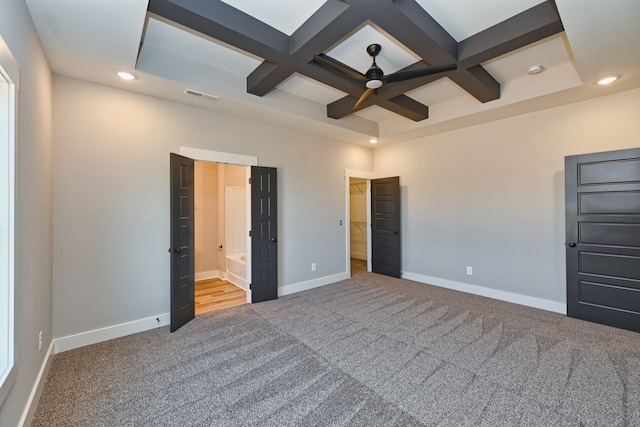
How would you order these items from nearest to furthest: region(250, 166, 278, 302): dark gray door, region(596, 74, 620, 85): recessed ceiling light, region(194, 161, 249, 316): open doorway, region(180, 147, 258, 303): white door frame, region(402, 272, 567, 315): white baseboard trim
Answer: region(596, 74, 620, 85): recessed ceiling light → region(180, 147, 258, 303): white door frame → region(402, 272, 567, 315): white baseboard trim → region(250, 166, 278, 302): dark gray door → region(194, 161, 249, 316): open doorway

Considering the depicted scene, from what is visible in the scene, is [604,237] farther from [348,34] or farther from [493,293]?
[348,34]

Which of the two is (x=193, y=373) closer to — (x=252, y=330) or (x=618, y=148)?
(x=252, y=330)

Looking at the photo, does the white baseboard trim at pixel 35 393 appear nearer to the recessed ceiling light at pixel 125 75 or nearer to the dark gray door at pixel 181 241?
the dark gray door at pixel 181 241

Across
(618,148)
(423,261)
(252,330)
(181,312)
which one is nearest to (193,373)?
(252,330)

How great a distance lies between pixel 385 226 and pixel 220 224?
11.4 feet

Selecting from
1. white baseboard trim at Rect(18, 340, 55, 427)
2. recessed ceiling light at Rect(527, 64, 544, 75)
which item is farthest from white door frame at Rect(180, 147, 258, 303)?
recessed ceiling light at Rect(527, 64, 544, 75)

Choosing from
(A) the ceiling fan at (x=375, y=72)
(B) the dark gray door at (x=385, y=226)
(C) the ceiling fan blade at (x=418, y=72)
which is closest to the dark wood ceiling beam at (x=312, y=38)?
(A) the ceiling fan at (x=375, y=72)

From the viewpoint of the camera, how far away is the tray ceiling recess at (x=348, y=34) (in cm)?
218

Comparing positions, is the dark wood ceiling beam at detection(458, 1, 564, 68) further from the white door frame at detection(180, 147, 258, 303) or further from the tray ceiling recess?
the white door frame at detection(180, 147, 258, 303)

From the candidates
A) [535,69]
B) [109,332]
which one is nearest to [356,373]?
[109,332]

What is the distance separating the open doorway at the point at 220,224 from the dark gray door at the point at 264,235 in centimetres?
98

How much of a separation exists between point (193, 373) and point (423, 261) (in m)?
4.29

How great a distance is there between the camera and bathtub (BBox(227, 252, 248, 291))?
15.8 ft

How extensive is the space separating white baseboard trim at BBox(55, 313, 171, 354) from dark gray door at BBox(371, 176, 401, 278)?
405cm
